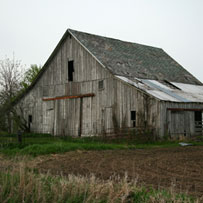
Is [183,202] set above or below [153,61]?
below

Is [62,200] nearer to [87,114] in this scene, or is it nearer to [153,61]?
[87,114]

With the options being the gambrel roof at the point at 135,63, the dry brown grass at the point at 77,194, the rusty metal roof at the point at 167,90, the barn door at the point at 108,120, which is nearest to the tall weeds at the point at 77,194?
the dry brown grass at the point at 77,194

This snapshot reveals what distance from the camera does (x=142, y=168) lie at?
10.3 meters

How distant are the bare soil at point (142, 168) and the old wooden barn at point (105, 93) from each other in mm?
8296

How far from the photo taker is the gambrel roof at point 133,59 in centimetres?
2519

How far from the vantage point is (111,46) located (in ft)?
92.1

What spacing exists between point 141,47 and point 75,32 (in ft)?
25.8

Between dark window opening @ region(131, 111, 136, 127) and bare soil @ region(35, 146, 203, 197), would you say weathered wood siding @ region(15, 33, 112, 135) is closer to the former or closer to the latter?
dark window opening @ region(131, 111, 136, 127)

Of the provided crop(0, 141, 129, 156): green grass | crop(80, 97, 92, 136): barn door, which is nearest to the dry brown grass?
crop(0, 141, 129, 156): green grass

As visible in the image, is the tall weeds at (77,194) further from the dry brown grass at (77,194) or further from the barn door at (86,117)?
the barn door at (86,117)

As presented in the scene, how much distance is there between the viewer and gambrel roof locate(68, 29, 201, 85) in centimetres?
2519

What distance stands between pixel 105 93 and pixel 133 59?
5.62 m

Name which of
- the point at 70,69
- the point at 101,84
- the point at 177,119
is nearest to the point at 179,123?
the point at 177,119

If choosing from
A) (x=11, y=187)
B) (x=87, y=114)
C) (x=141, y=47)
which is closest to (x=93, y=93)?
(x=87, y=114)
